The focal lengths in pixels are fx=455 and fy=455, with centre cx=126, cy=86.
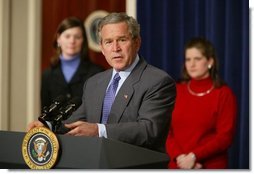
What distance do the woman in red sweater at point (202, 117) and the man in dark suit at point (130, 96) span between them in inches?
13.9

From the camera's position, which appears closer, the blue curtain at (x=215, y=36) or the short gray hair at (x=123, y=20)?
the short gray hair at (x=123, y=20)

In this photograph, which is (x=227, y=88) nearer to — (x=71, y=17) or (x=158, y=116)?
(x=158, y=116)

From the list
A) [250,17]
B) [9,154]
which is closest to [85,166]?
[9,154]

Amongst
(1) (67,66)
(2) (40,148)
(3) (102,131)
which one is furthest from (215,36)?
(2) (40,148)

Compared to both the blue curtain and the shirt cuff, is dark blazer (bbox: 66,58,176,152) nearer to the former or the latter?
the shirt cuff

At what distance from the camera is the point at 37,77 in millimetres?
2332

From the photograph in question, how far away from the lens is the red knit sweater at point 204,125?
2.28 m

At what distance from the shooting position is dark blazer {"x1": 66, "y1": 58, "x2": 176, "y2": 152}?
1749 mm

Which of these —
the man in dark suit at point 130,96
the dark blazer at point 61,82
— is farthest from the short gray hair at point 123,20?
the dark blazer at point 61,82

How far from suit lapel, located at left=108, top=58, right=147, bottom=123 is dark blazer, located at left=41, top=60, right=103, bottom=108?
338 mm

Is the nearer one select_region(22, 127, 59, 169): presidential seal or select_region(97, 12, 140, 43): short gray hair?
select_region(22, 127, 59, 169): presidential seal

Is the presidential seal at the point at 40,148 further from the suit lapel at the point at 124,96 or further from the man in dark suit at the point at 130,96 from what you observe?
the suit lapel at the point at 124,96

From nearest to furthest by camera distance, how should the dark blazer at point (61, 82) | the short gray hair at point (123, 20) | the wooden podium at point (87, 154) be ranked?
the wooden podium at point (87, 154)
the short gray hair at point (123, 20)
the dark blazer at point (61, 82)

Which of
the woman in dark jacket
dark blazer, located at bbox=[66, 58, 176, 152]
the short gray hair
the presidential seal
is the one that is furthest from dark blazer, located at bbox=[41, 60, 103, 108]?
the presidential seal
